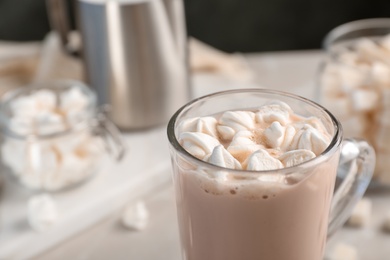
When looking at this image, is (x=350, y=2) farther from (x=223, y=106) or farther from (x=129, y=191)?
(x=223, y=106)

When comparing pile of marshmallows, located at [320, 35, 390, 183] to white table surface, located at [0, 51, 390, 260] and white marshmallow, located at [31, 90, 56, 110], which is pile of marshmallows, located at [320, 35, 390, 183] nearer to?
white table surface, located at [0, 51, 390, 260]

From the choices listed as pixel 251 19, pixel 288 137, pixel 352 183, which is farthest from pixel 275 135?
pixel 251 19

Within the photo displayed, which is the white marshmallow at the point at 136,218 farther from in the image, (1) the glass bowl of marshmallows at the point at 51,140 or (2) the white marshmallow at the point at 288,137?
(2) the white marshmallow at the point at 288,137

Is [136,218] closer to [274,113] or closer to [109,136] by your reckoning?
[109,136]

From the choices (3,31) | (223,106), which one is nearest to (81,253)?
(223,106)

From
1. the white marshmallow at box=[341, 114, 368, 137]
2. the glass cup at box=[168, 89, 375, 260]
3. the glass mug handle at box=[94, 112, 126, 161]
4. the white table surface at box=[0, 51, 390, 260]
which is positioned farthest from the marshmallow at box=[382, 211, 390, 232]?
the glass mug handle at box=[94, 112, 126, 161]
